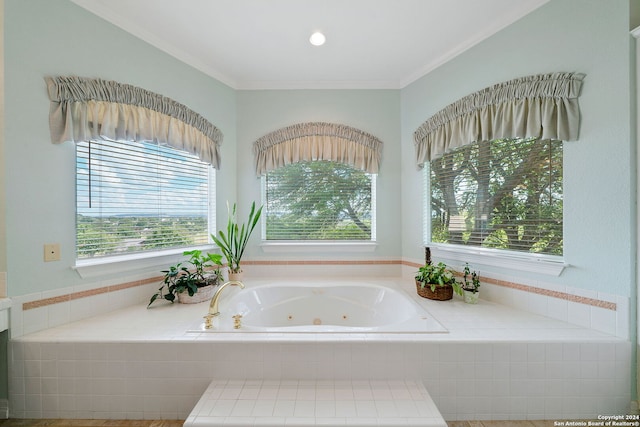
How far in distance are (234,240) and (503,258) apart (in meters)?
2.25

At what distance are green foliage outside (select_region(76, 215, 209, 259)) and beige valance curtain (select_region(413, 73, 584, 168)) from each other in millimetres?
2250

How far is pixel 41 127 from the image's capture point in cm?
155

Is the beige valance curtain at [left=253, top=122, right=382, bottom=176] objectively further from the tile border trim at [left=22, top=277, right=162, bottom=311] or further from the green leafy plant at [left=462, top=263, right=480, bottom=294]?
the tile border trim at [left=22, top=277, right=162, bottom=311]

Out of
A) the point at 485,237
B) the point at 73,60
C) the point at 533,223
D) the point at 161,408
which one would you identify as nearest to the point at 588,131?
the point at 533,223

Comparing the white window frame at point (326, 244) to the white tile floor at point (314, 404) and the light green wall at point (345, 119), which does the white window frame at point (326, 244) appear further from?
the white tile floor at point (314, 404)

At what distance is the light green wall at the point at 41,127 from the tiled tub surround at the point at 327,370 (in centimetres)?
43

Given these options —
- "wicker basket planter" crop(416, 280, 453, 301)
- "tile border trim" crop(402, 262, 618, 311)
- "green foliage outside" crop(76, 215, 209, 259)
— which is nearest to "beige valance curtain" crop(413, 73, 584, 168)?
"tile border trim" crop(402, 262, 618, 311)

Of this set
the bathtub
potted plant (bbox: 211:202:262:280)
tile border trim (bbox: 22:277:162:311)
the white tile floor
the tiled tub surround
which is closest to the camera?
the white tile floor

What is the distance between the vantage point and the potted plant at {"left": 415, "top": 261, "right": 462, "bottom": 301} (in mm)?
2080

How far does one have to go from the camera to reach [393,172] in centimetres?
275

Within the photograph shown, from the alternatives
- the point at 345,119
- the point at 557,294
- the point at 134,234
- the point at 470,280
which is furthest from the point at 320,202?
the point at 557,294

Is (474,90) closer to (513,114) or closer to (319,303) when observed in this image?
(513,114)

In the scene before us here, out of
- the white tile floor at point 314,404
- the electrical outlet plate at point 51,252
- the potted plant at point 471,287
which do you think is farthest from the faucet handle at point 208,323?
the potted plant at point 471,287

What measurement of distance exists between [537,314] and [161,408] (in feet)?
7.64
